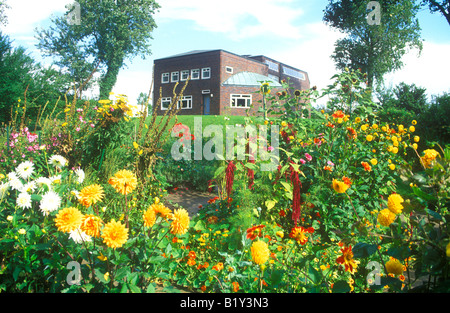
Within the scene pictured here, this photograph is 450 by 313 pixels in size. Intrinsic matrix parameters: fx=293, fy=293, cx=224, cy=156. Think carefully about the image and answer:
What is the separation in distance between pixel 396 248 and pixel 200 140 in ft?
15.8

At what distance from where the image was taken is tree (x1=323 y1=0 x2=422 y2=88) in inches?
607

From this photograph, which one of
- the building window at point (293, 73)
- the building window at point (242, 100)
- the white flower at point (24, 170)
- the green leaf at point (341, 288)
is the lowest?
the green leaf at point (341, 288)

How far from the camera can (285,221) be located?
116 inches

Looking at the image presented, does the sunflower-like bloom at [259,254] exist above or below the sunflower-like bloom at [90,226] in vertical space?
below

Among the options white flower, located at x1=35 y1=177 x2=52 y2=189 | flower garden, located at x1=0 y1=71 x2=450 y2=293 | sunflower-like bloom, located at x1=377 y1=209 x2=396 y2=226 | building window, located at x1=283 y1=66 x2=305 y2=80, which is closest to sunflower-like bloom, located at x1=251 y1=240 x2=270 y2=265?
flower garden, located at x1=0 y1=71 x2=450 y2=293

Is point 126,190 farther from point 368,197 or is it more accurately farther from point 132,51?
point 368,197

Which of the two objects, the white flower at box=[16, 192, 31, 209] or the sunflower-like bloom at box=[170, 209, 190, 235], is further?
the white flower at box=[16, 192, 31, 209]

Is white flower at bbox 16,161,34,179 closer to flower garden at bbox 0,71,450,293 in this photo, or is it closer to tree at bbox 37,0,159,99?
flower garden at bbox 0,71,450,293

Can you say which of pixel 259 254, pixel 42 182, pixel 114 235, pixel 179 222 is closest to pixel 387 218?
pixel 259 254

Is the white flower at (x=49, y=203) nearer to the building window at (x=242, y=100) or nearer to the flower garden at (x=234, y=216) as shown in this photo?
the flower garden at (x=234, y=216)

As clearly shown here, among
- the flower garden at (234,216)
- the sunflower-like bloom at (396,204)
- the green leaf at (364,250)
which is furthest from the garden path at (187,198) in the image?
the sunflower-like bloom at (396,204)

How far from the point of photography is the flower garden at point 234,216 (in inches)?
50.3

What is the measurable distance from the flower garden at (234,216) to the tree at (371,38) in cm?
1444

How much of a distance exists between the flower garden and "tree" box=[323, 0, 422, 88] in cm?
1444
